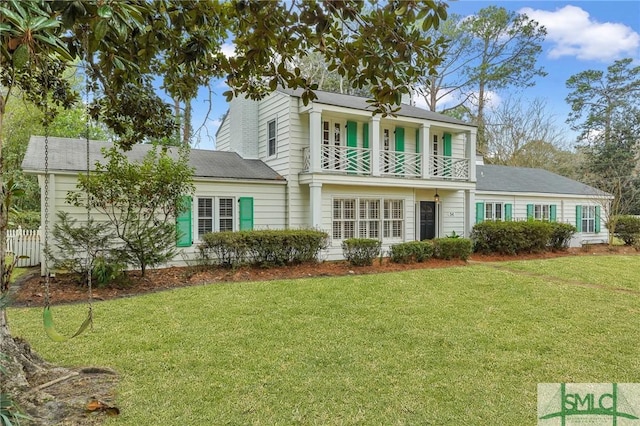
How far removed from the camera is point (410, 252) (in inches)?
424

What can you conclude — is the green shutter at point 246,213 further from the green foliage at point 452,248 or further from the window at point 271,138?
the green foliage at point 452,248

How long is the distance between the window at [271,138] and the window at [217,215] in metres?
2.89

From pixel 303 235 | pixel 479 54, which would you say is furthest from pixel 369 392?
pixel 479 54

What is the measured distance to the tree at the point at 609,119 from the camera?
28578 millimetres

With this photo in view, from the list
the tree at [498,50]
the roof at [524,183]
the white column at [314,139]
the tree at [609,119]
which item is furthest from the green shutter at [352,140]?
the tree at [609,119]

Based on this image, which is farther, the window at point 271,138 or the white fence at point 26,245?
the window at point 271,138

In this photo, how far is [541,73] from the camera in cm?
2462

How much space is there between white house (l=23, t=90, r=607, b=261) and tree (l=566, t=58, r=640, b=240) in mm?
18538

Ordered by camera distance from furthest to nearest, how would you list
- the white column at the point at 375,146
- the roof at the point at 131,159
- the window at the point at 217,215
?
the white column at the point at 375,146, the window at the point at 217,215, the roof at the point at 131,159

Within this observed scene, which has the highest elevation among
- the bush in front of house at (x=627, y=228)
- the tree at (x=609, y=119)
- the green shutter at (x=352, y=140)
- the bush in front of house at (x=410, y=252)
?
the tree at (x=609, y=119)

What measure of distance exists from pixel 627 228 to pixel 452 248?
41.0 ft

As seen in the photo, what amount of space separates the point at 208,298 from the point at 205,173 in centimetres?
562

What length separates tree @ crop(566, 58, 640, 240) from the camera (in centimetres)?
2858
